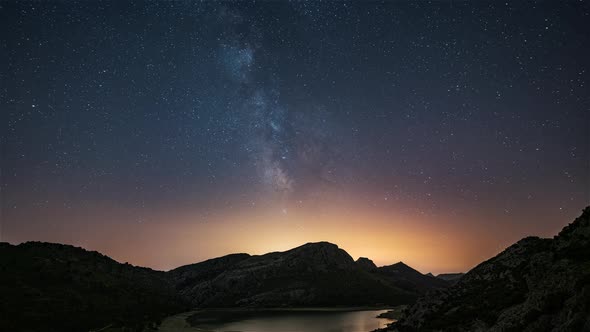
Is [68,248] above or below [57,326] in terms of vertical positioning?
above

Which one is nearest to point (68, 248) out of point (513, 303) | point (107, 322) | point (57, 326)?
point (107, 322)

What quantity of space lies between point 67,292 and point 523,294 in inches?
4720

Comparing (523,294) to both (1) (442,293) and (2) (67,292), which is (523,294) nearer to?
(1) (442,293)

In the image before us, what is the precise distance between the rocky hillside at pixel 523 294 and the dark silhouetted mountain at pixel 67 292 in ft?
239

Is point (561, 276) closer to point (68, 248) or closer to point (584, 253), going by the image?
point (584, 253)

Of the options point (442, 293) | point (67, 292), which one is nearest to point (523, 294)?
point (442, 293)

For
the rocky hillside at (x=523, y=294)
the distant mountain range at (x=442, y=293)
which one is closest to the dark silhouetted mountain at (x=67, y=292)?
the distant mountain range at (x=442, y=293)

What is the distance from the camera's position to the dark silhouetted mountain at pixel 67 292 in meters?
84.7

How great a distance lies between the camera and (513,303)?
35.4 metres

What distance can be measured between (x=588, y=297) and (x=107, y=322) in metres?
109

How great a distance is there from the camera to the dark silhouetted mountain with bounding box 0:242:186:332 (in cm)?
8469

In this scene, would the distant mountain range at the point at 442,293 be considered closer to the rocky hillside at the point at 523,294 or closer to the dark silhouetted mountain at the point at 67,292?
the rocky hillside at the point at 523,294

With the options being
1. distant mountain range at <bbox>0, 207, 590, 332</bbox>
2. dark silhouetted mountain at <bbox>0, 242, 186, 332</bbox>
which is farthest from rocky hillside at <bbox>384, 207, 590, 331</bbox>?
dark silhouetted mountain at <bbox>0, 242, 186, 332</bbox>

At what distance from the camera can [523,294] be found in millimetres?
36156
